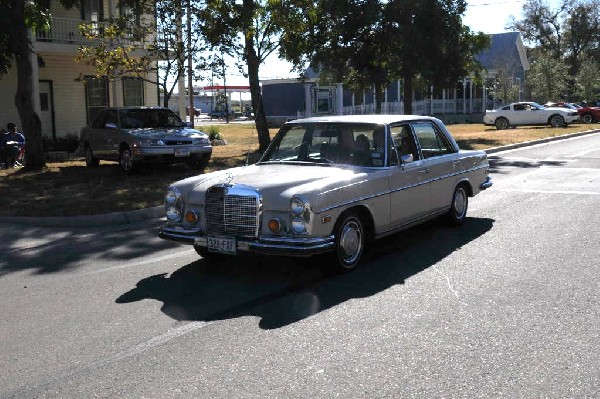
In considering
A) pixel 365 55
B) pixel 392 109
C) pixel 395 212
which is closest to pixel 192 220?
pixel 395 212

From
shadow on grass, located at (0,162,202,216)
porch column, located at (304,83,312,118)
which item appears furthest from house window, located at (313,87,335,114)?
shadow on grass, located at (0,162,202,216)

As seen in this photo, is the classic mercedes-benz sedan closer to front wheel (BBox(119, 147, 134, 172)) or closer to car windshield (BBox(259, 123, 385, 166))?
car windshield (BBox(259, 123, 385, 166))

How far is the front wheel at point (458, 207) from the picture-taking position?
850cm

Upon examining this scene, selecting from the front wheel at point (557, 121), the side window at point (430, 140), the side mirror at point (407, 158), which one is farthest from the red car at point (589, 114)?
the side mirror at point (407, 158)

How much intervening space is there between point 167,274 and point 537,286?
3607 millimetres

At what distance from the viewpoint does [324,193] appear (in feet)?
19.8

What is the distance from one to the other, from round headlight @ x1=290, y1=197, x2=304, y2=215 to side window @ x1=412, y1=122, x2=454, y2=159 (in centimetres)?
253

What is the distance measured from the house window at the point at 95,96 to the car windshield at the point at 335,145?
1867 centimetres

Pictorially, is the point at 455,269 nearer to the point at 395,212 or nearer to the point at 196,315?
the point at 395,212

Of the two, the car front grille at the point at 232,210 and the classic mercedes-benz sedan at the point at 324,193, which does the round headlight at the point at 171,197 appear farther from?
the car front grille at the point at 232,210

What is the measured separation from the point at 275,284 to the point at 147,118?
998 centimetres

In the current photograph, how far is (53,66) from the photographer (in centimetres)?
2347

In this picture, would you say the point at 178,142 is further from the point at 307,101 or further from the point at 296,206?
the point at 307,101

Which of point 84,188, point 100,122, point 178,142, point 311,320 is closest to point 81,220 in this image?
point 84,188
